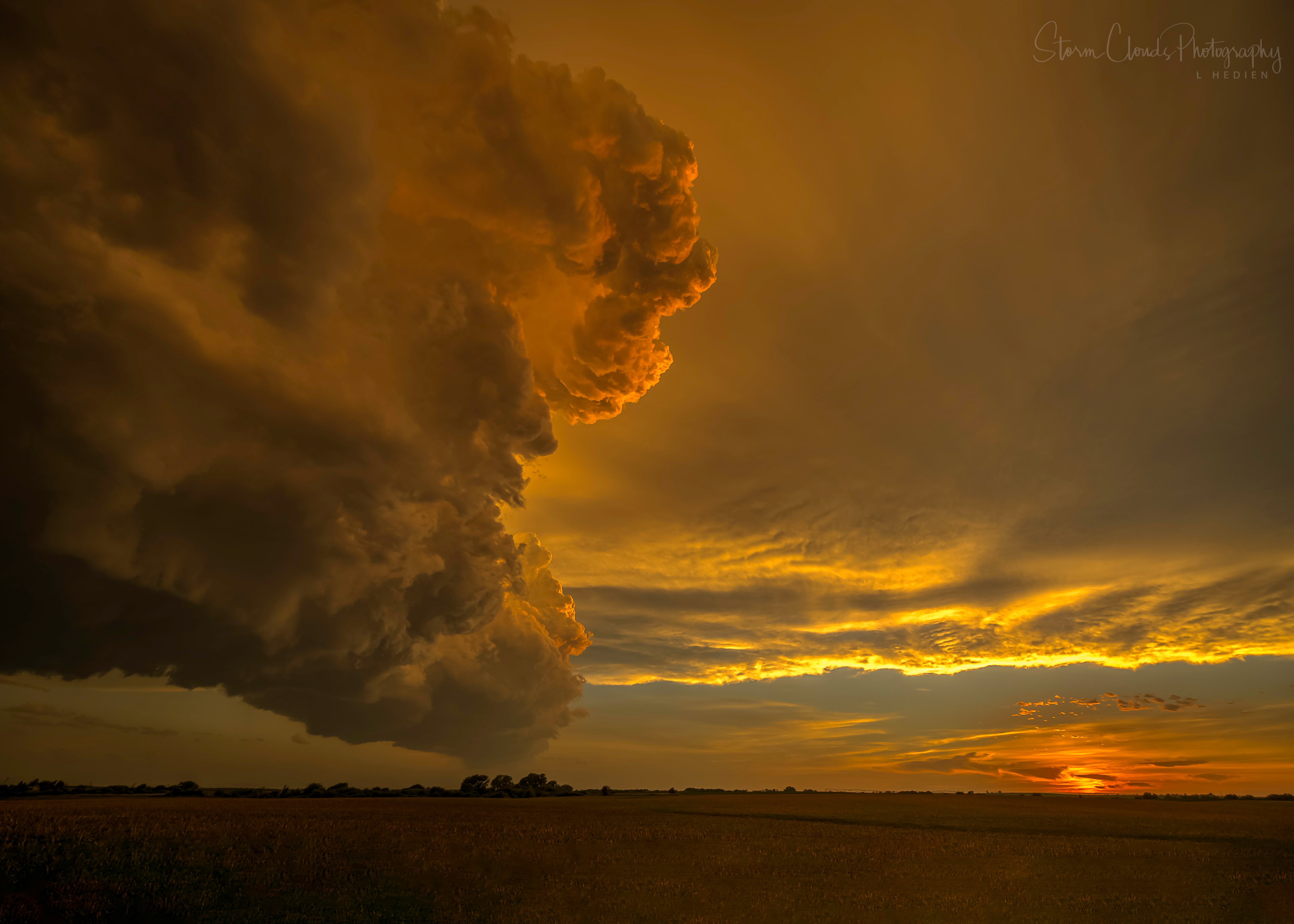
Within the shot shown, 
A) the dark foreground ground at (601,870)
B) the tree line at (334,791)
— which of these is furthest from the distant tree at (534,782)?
the dark foreground ground at (601,870)

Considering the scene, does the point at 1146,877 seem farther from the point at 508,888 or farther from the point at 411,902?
the point at 411,902

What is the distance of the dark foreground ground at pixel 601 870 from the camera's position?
87.6 feet

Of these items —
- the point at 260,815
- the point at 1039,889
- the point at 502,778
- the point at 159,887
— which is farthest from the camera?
the point at 502,778

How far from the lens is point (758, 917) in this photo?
26.8m

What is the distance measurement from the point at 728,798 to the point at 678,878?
92341mm

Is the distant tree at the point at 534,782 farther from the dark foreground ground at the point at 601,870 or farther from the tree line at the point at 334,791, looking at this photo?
the dark foreground ground at the point at 601,870

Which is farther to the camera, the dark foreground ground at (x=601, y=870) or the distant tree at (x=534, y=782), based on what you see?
the distant tree at (x=534, y=782)

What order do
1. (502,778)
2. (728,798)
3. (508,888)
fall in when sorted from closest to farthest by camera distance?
(508,888) → (728,798) → (502,778)

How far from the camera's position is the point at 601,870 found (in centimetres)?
3366

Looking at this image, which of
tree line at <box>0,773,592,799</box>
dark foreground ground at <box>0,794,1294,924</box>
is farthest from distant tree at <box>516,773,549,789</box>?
dark foreground ground at <box>0,794,1294,924</box>

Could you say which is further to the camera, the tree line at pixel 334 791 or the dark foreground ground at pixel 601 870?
the tree line at pixel 334 791

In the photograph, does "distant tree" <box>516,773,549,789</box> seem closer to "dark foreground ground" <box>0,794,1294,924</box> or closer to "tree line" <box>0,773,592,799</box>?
"tree line" <box>0,773,592,799</box>

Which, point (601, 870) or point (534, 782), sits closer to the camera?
point (601, 870)

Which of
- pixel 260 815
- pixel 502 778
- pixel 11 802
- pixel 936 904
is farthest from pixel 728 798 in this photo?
pixel 11 802
